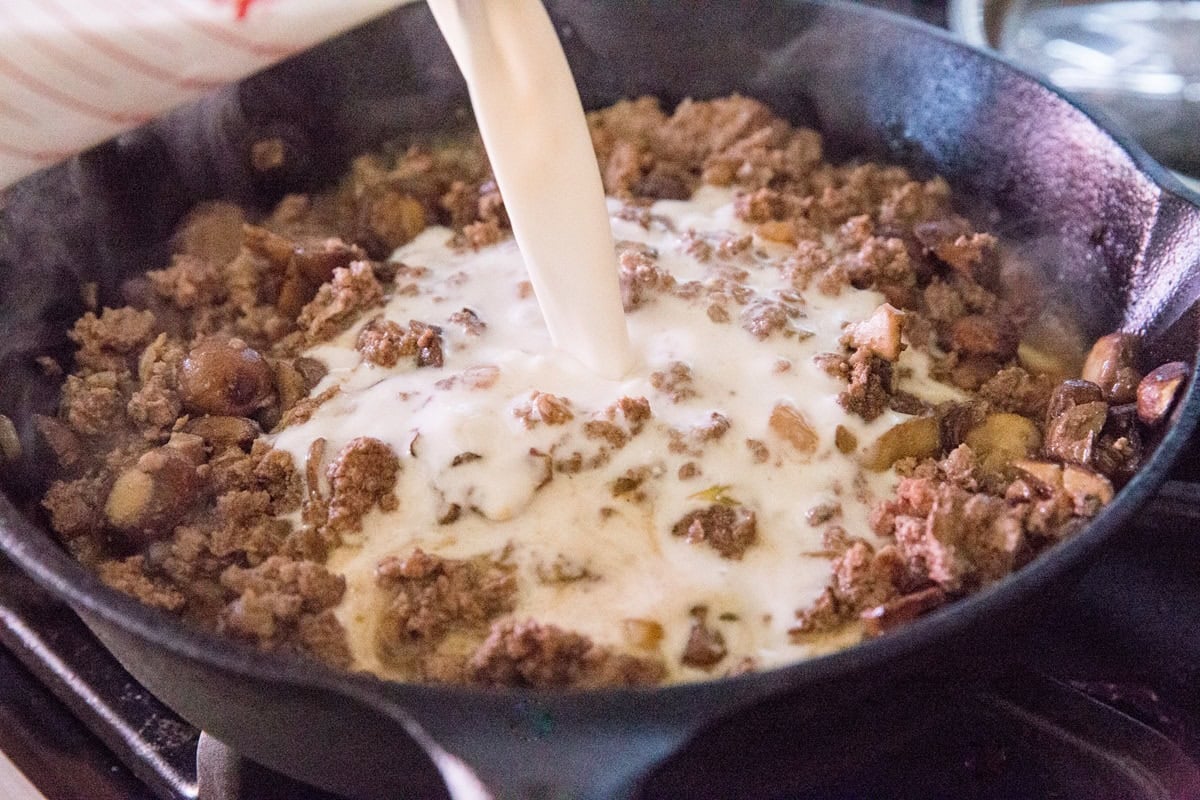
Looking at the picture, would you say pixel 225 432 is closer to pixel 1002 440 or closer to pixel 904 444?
pixel 904 444

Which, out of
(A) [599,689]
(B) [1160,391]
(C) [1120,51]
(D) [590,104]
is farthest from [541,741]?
(C) [1120,51]

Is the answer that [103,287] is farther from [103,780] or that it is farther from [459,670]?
[459,670]

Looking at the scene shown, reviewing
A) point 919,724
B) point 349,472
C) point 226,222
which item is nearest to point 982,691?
point 919,724

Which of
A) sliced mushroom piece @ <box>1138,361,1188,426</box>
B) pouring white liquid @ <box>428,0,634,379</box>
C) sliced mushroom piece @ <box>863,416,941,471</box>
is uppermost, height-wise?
pouring white liquid @ <box>428,0,634,379</box>

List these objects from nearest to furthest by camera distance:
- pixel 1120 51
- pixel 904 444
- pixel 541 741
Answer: pixel 541 741 → pixel 904 444 → pixel 1120 51

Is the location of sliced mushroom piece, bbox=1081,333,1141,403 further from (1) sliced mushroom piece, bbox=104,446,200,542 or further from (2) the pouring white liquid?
(1) sliced mushroom piece, bbox=104,446,200,542

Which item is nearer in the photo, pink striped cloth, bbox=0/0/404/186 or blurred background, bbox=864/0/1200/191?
pink striped cloth, bbox=0/0/404/186

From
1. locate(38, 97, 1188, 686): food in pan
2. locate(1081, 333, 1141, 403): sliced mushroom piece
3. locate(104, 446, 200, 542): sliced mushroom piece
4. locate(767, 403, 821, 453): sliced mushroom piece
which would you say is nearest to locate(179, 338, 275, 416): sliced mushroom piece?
locate(38, 97, 1188, 686): food in pan
